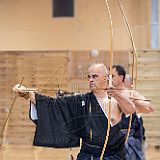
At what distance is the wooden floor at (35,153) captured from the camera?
5.71 metres

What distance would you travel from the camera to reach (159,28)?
7.31 meters

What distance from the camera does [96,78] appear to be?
2.36 metres

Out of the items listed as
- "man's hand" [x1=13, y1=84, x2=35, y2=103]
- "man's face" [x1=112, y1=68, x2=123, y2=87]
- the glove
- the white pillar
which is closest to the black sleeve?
"man's hand" [x1=13, y1=84, x2=35, y2=103]

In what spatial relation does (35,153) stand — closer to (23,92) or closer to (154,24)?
(154,24)

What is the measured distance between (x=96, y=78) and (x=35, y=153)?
4.07 m

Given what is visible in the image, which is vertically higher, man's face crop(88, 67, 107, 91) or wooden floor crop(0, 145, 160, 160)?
man's face crop(88, 67, 107, 91)

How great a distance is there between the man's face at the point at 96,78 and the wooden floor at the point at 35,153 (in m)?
3.47

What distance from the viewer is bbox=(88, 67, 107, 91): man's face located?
235 cm

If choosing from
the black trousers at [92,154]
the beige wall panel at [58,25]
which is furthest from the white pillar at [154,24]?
the black trousers at [92,154]

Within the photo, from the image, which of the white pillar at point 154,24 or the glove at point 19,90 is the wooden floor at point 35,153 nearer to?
the white pillar at point 154,24

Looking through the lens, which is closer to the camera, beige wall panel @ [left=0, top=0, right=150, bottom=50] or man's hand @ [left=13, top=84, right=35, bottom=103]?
man's hand @ [left=13, top=84, right=35, bottom=103]

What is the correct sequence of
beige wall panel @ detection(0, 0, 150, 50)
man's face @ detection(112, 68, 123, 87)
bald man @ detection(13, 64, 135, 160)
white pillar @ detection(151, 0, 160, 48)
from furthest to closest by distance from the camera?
beige wall panel @ detection(0, 0, 150, 50) < white pillar @ detection(151, 0, 160, 48) < man's face @ detection(112, 68, 123, 87) < bald man @ detection(13, 64, 135, 160)

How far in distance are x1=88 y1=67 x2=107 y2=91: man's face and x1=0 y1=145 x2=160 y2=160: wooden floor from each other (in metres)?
3.47

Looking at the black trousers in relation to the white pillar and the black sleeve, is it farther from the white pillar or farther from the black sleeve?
the white pillar
